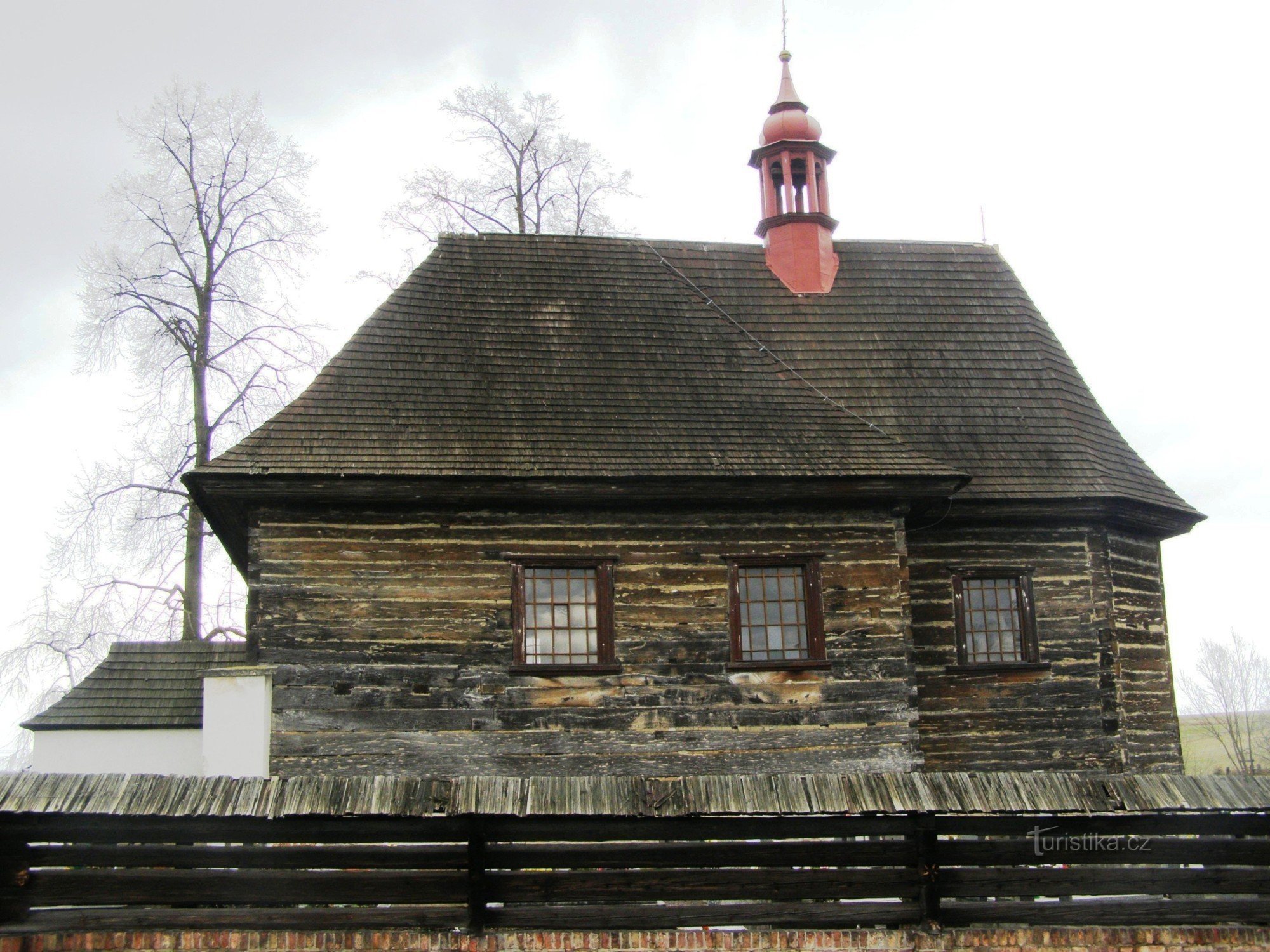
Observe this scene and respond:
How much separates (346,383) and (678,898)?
25.3ft

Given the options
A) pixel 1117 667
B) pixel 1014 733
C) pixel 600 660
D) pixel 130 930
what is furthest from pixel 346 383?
pixel 1117 667

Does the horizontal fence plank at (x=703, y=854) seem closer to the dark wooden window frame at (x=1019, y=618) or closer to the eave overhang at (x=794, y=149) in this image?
the dark wooden window frame at (x=1019, y=618)

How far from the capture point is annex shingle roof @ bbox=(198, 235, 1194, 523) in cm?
1291

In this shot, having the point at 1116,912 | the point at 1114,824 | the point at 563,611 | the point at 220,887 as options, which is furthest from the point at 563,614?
the point at 1116,912

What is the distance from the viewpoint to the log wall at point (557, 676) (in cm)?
1216

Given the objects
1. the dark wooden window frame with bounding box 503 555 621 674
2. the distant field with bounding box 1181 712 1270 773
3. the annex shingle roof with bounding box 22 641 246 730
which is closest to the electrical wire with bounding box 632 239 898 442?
the dark wooden window frame with bounding box 503 555 621 674

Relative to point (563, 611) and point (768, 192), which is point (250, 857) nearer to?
point (563, 611)

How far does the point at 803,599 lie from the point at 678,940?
5.95 metres

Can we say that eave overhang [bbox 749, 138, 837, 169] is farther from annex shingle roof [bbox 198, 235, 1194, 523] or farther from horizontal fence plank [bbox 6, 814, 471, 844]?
horizontal fence plank [bbox 6, 814, 471, 844]

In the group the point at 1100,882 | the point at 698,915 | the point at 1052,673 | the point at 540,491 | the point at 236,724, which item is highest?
the point at 540,491

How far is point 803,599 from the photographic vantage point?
13.0 meters

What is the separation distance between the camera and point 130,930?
7387mm

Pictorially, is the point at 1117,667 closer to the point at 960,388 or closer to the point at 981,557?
the point at 981,557

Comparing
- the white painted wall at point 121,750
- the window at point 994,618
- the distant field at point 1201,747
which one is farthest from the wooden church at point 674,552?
the distant field at point 1201,747
